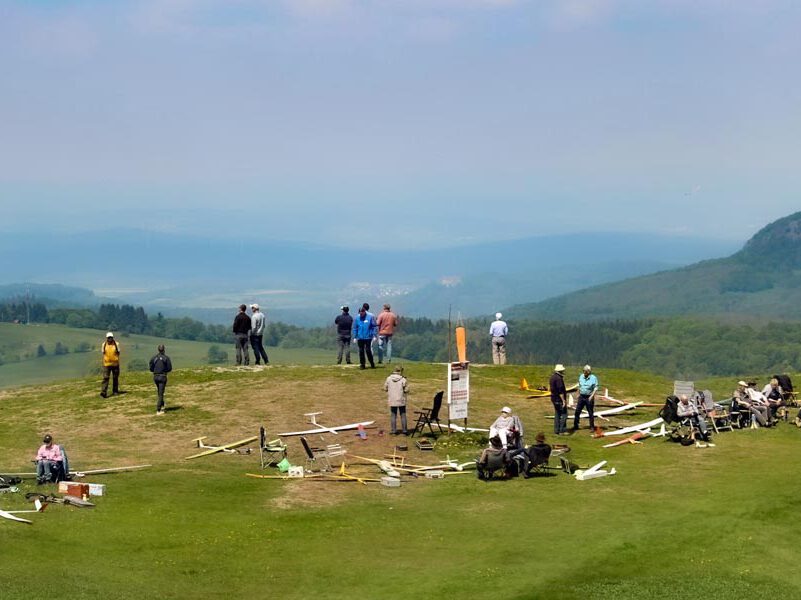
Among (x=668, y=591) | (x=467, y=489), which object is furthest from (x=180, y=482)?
(x=668, y=591)

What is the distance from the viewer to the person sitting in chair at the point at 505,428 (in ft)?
99.6

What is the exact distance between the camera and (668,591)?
66.5ft

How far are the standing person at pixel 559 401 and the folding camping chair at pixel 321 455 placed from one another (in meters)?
8.05

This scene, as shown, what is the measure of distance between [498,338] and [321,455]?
68.9 feet

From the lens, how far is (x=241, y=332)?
46219 mm

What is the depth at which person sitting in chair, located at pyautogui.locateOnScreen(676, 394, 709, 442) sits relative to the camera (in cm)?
3388

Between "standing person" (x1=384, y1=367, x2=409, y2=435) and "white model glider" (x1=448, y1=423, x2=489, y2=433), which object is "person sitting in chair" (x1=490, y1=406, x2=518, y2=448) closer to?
"standing person" (x1=384, y1=367, x2=409, y2=435)

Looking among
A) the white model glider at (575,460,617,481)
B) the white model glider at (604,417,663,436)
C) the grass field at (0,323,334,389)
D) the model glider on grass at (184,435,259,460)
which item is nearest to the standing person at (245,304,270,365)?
the model glider on grass at (184,435,259,460)

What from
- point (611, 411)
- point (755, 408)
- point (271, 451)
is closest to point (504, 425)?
point (271, 451)

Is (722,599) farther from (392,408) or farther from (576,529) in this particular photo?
(392,408)

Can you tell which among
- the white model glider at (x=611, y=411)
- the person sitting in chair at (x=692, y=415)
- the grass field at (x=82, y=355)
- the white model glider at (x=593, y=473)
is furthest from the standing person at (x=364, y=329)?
the grass field at (x=82, y=355)

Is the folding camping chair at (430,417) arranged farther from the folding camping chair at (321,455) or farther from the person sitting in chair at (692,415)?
the person sitting in chair at (692,415)

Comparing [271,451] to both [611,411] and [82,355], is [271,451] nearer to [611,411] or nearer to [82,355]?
[611,411]

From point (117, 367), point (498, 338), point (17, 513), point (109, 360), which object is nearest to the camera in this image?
point (17, 513)
